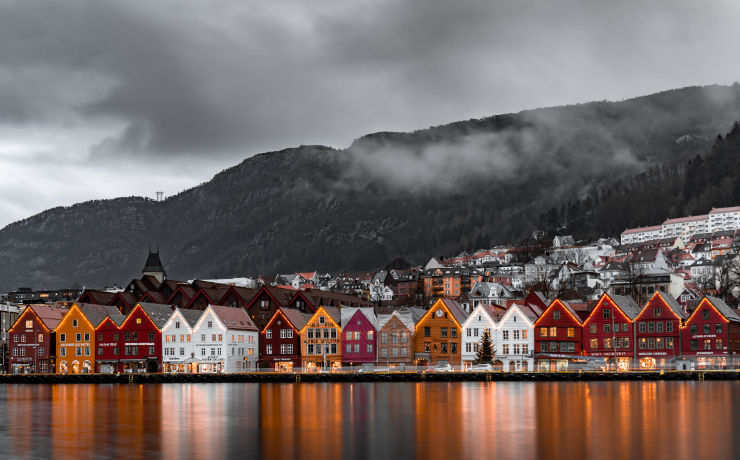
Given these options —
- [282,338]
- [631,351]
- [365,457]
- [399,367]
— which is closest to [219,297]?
[282,338]

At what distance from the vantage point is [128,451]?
158 ft

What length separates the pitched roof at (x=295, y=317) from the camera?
132 metres

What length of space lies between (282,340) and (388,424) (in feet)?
248

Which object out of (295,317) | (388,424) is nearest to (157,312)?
(295,317)

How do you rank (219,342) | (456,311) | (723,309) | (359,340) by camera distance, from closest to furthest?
1. (723,309)
2. (219,342)
3. (359,340)
4. (456,311)

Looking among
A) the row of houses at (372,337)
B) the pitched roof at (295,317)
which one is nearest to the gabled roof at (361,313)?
the row of houses at (372,337)

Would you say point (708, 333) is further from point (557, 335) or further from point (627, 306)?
point (557, 335)

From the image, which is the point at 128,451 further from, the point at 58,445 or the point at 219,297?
the point at 219,297

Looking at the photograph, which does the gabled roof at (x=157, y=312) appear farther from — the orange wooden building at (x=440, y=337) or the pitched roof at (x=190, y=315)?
the orange wooden building at (x=440, y=337)

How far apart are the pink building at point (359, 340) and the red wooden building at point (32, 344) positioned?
1633 inches

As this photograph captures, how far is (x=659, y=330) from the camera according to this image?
12038 centimetres

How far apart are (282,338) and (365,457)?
88.8 meters

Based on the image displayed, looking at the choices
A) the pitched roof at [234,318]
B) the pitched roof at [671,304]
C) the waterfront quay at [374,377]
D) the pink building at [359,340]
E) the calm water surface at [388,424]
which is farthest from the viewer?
the pitched roof at [234,318]

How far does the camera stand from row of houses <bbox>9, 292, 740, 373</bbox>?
120 metres
